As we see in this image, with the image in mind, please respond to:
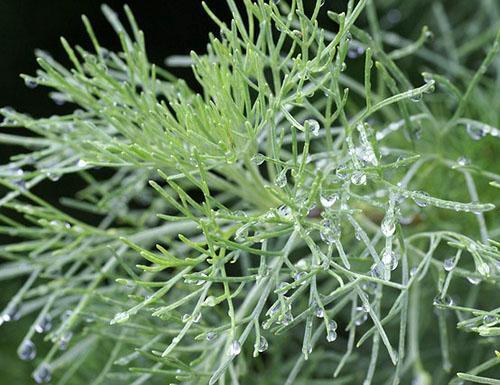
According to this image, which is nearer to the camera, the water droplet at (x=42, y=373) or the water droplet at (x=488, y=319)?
the water droplet at (x=488, y=319)

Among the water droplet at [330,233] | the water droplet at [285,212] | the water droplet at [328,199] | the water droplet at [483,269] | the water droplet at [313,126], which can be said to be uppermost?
the water droplet at [313,126]

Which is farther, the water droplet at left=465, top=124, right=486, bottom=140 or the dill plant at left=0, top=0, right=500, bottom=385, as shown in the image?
the water droplet at left=465, top=124, right=486, bottom=140

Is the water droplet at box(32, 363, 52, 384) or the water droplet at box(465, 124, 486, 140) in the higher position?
the water droplet at box(465, 124, 486, 140)

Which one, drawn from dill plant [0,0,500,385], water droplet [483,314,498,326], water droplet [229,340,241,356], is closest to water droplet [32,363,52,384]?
dill plant [0,0,500,385]

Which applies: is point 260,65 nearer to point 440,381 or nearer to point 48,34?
point 440,381

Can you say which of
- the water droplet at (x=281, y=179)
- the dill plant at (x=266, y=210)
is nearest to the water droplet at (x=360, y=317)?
the dill plant at (x=266, y=210)

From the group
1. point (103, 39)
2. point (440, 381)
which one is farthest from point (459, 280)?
point (103, 39)

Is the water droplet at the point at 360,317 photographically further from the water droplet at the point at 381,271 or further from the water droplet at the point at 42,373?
the water droplet at the point at 42,373

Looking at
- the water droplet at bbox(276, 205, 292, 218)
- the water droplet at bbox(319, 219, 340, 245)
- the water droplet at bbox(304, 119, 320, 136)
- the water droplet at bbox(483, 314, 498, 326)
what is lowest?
the water droplet at bbox(483, 314, 498, 326)

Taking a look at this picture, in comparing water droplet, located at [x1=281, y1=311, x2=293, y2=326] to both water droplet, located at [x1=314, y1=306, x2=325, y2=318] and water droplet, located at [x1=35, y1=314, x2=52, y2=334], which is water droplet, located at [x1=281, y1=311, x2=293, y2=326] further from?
water droplet, located at [x1=35, y1=314, x2=52, y2=334]
